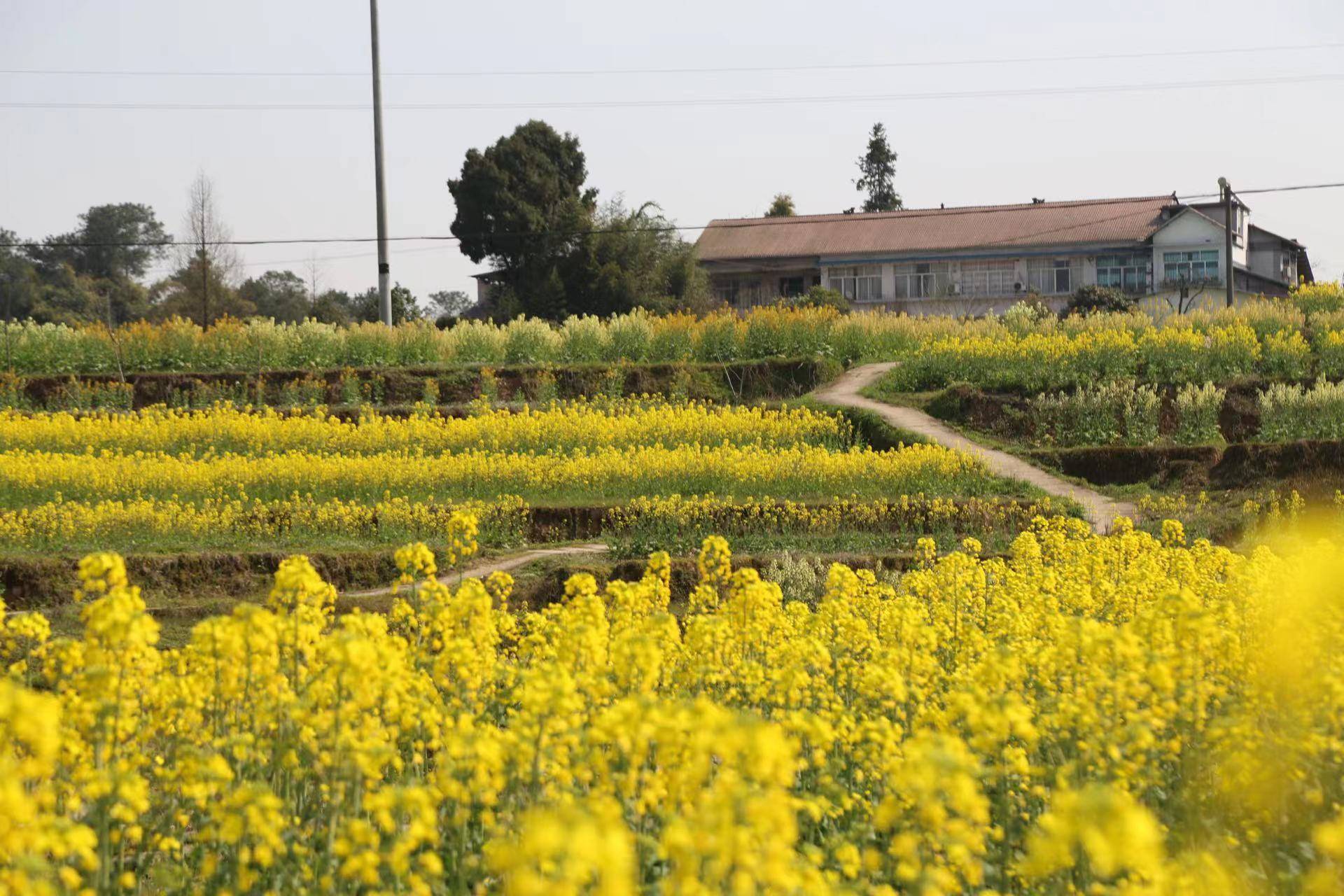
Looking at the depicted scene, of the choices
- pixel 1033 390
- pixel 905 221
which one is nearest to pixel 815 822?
pixel 1033 390

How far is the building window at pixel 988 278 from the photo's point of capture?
43062 millimetres

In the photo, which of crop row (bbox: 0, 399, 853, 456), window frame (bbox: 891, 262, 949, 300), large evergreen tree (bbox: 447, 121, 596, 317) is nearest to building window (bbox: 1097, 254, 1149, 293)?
window frame (bbox: 891, 262, 949, 300)

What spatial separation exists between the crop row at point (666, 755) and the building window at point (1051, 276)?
Result: 125 ft

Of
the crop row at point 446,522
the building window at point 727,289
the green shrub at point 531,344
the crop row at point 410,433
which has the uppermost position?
the building window at point 727,289

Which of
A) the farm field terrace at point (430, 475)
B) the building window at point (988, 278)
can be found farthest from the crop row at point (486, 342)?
the building window at point (988, 278)

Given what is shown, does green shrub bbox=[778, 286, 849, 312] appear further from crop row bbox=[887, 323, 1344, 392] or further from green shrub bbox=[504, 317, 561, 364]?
crop row bbox=[887, 323, 1344, 392]

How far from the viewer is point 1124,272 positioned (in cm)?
4212

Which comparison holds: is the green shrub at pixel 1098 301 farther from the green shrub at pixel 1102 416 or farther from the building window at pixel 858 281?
the green shrub at pixel 1102 416

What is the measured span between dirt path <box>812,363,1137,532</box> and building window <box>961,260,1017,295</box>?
22867 mm

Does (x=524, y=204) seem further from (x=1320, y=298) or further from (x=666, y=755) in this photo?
(x=666, y=755)

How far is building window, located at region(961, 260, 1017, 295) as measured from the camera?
1695 inches

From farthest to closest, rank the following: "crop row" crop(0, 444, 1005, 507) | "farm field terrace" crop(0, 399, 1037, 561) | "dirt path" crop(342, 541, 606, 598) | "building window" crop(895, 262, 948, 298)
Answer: "building window" crop(895, 262, 948, 298) → "crop row" crop(0, 444, 1005, 507) → "farm field terrace" crop(0, 399, 1037, 561) → "dirt path" crop(342, 541, 606, 598)

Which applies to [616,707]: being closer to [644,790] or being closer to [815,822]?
[644,790]

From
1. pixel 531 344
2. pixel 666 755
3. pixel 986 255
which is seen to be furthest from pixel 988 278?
pixel 666 755
